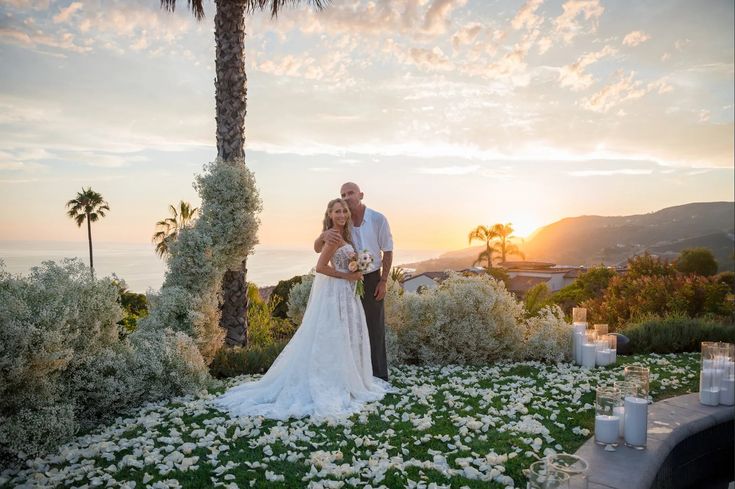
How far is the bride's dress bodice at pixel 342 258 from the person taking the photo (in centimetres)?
660

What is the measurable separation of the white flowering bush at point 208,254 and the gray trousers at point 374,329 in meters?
2.41

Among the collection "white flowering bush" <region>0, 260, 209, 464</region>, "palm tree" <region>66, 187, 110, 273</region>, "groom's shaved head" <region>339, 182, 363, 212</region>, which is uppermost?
"palm tree" <region>66, 187, 110, 273</region>

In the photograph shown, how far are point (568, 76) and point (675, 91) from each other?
2239 millimetres

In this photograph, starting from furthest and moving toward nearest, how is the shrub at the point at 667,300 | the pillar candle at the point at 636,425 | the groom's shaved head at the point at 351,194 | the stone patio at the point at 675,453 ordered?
the shrub at the point at 667,300 → the groom's shaved head at the point at 351,194 → the pillar candle at the point at 636,425 → the stone patio at the point at 675,453

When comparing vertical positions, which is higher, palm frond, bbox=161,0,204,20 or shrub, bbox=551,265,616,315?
palm frond, bbox=161,0,204,20

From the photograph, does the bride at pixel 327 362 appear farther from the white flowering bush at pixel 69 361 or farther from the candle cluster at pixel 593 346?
the candle cluster at pixel 593 346

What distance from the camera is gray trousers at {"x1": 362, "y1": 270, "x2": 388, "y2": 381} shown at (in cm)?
726

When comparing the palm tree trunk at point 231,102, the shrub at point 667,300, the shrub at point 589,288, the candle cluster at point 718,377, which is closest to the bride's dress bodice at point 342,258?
the palm tree trunk at point 231,102

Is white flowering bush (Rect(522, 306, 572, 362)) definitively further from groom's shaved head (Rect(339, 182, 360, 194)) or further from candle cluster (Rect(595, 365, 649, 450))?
groom's shaved head (Rect(339, 182, 360, 194))

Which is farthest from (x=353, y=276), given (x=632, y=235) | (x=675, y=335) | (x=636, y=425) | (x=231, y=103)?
(x=632, y=235)

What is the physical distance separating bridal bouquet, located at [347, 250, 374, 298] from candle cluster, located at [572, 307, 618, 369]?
4173 mm

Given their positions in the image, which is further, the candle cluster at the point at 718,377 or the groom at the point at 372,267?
the groom at the point at 372,267

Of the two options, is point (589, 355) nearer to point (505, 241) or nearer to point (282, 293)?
point (282, 293)

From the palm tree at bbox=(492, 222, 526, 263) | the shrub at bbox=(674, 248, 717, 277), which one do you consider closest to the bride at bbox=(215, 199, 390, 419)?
the shrub at bbox=(674, 248, 717, 277)
